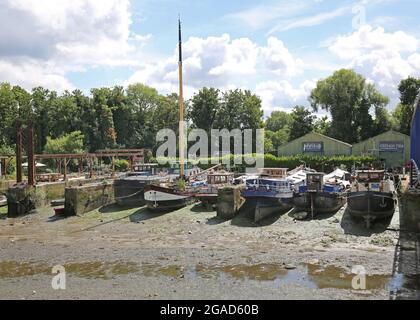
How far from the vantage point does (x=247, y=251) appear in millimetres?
17828

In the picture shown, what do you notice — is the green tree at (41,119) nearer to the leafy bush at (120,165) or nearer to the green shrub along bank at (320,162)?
the leafy bush at (120,165)

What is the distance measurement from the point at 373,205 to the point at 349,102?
48.6 meters

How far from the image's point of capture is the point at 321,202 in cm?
2391

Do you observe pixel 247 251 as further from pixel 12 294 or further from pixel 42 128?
pixel 42 128

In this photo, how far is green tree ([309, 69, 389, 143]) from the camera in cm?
6475

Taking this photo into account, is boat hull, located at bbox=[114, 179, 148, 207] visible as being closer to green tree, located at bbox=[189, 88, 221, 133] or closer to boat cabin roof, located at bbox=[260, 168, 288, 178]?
boat cabin roof, located at bbox=[260, 168, 288, 178]

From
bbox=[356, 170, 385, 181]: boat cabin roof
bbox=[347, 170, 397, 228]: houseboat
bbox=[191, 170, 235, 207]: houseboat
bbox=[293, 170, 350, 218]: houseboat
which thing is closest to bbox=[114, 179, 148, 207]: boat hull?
A: bbox=[191, 170, 235, 207]: houseboat

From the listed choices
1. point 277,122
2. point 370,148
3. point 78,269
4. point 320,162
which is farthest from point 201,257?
point 277,122

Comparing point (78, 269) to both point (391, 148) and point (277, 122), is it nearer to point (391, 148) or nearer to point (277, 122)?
point (391, 148)

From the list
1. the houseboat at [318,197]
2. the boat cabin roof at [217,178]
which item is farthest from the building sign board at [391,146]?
the boat cabin roof at [217,178]

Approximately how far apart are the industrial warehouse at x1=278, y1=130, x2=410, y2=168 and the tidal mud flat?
81.3 ft
